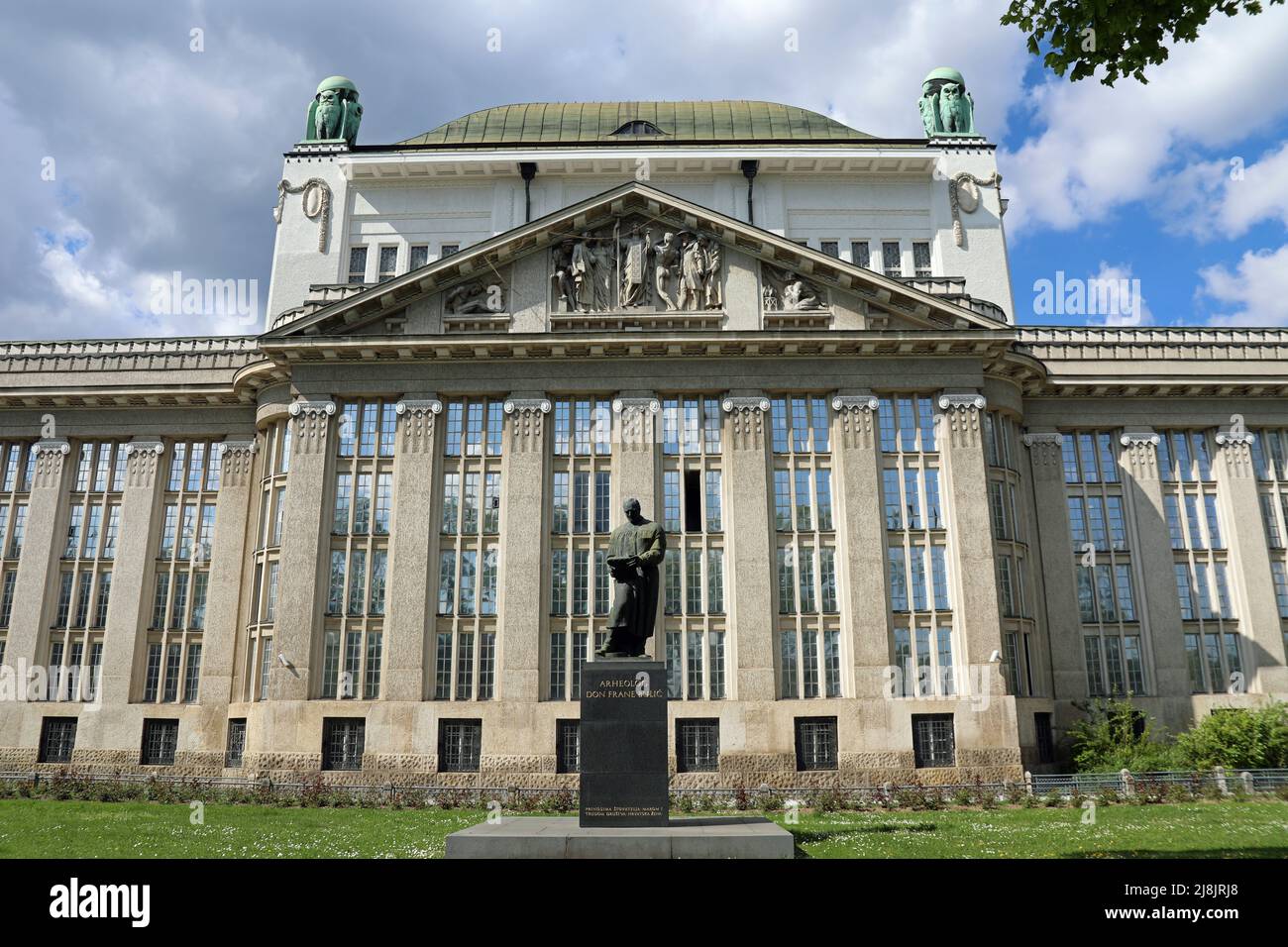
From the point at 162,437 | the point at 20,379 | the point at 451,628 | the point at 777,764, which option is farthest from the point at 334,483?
the point at 777,764

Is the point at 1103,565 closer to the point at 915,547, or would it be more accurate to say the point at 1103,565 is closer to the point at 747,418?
the point at 915,547

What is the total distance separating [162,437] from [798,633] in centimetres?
3012

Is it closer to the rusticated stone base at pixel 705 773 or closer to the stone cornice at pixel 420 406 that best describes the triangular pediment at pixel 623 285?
the stone cornice at pixel 420 406

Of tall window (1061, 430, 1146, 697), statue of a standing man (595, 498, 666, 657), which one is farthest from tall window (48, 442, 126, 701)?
tall window (1061, 430, 1146, 697)

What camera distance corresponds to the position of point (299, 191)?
162 feet

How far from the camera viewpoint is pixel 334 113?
51.3 metres

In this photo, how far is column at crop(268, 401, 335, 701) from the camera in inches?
1463

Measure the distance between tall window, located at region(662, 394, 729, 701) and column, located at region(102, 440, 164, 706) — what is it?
23.3 m

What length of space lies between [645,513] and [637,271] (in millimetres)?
10258

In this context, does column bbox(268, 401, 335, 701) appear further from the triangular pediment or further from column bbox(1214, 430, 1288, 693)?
column bbox(1214, 430, 1288, 693)

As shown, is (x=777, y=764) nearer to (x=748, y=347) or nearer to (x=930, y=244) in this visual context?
(x=748, y=347)

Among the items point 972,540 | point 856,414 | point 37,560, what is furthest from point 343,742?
point 972,540

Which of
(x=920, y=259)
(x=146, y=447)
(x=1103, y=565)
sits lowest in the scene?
(x=1103, y=565)

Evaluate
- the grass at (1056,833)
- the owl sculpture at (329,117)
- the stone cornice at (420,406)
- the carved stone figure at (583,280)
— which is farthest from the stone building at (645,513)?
the owl sculpture at (329,117)
